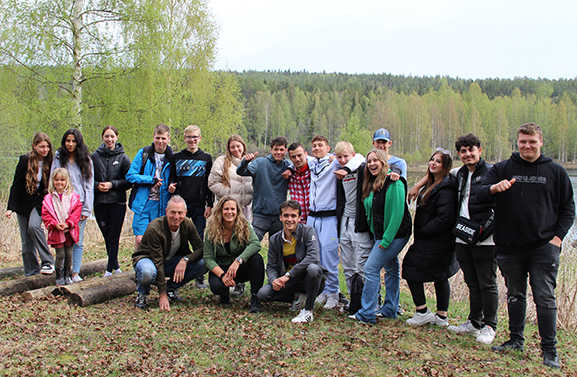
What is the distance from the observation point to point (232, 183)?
6.08m

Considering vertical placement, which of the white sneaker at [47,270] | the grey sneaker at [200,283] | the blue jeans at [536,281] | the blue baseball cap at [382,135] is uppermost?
the blue baseball cap at [382,135]

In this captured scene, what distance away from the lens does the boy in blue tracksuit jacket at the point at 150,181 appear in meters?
5.93

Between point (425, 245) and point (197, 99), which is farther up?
point (197, 99)

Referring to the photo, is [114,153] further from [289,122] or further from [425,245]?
[289,122]

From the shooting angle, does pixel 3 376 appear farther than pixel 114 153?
No

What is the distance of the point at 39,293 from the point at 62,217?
3.29 ft

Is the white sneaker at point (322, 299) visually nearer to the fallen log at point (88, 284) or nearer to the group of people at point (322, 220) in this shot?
the group of people at point (322, 220)

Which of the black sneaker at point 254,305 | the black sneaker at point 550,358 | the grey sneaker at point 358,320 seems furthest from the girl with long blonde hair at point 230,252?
the black sneaker at point 550,358

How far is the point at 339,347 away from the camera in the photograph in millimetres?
4141

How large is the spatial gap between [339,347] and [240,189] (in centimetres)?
284

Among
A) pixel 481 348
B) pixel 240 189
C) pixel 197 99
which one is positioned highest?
pixel 197 99

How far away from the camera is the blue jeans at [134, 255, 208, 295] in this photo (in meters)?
5.04

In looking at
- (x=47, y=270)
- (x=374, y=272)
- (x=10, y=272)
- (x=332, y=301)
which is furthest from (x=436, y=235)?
(x=10, y=272)

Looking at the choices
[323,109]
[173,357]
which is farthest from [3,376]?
[323,109]
